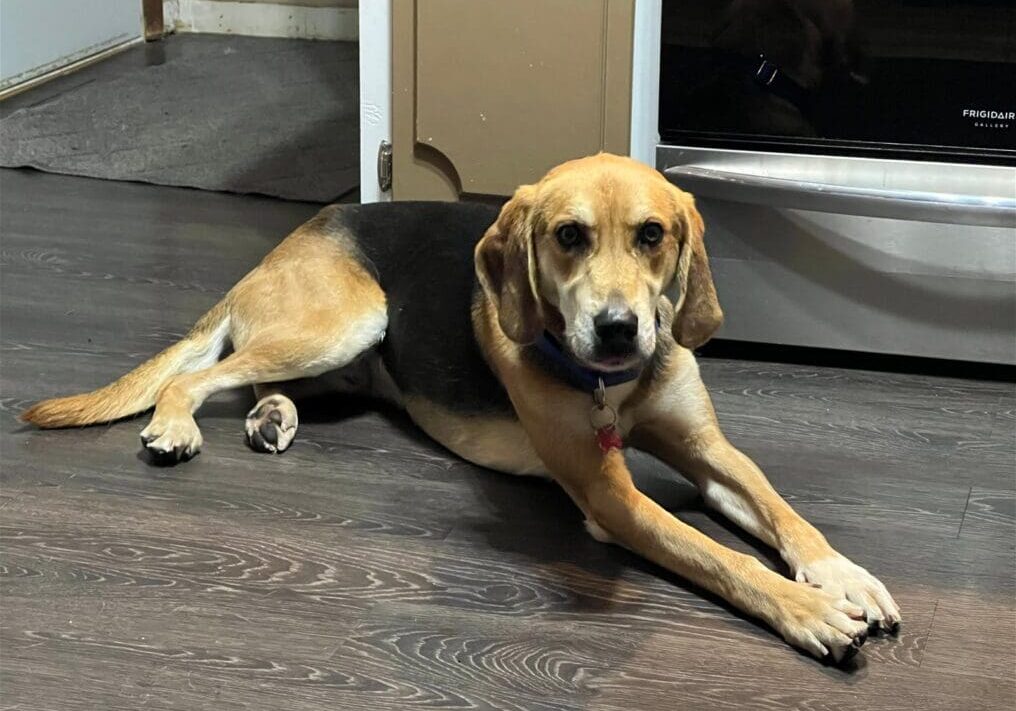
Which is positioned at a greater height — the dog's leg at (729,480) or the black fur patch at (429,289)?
the black fur patch at (429,289)

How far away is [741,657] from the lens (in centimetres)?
217

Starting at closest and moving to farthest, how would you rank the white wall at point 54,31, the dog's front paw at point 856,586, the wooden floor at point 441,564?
the wooden floor at point 441,564, the dog's front paw at point 856,586, the white wall at point 54,31

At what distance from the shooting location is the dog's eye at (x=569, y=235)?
2.35 m

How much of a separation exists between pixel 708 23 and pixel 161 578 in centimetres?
182

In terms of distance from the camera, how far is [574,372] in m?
2.53

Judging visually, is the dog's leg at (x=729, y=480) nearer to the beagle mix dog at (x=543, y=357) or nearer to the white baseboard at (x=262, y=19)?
the beagle mix dog at (x=543, y=357)

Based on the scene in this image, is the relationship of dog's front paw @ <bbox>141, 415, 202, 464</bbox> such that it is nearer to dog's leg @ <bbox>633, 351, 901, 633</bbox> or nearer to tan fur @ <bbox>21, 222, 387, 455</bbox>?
tan fur @ <bbox>21, 222, 387, 455</bbox>

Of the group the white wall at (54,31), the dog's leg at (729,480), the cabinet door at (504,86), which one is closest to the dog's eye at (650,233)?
the dog's leg at (729,480)

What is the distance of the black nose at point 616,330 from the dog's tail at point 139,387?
117cm

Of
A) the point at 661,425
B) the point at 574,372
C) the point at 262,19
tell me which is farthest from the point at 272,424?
the point at 262,19

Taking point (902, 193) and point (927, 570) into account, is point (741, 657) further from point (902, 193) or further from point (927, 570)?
point (902, 193)

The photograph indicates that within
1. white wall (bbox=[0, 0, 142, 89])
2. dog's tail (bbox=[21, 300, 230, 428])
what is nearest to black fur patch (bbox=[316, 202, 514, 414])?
dog's tail (bbox=[21, 300, 230, 428])

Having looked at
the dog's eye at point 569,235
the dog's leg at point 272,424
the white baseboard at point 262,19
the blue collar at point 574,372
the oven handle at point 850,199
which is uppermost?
the dog's eye at point 569,235

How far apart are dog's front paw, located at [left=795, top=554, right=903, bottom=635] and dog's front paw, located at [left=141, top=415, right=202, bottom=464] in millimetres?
1318
